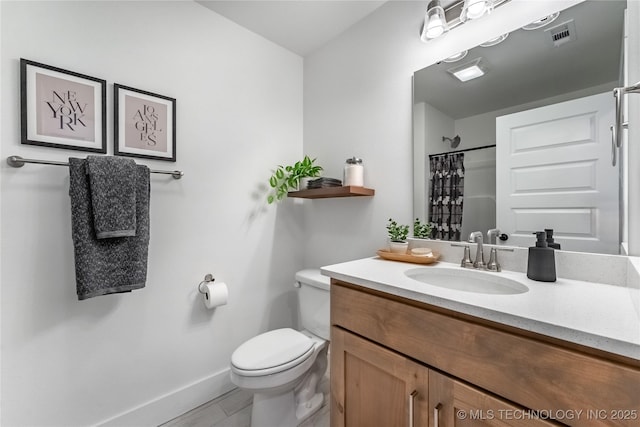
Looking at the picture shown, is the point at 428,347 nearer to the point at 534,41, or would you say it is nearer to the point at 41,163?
the point at 534,41

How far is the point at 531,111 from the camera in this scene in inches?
42.9

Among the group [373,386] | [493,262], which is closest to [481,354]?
[373,386]

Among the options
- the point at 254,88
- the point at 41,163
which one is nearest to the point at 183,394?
the point at 41,163

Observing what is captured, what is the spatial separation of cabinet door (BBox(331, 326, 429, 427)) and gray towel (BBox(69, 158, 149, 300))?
0.95m

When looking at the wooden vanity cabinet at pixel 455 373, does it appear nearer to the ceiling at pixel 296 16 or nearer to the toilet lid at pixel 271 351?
the toilet lid at pixel 271 351

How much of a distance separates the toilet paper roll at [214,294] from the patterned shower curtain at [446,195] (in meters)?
1.20

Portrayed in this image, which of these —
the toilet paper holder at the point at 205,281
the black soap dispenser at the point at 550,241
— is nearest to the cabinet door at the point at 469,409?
the black soap dispenser at the point at 550,241

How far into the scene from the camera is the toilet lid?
1228 mm

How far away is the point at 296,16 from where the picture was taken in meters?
1.66

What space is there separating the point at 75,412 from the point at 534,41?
100 inches

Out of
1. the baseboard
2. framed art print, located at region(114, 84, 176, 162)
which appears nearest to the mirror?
framed art print, located at region(114, 84, 176, 162)

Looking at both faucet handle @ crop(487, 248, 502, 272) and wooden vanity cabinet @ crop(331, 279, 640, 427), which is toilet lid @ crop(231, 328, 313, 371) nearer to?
wooden vanity cabinet @ crop(331, 279, 640, 427)

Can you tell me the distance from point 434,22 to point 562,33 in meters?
0.51

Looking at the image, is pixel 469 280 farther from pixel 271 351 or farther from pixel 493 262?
pixel 271 351
